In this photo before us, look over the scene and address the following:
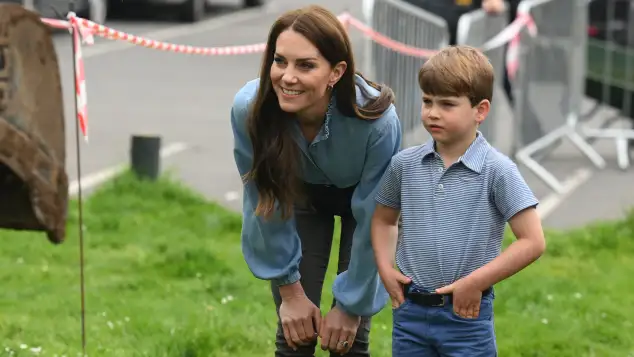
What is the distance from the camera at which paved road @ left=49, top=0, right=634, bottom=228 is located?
9.80 meters

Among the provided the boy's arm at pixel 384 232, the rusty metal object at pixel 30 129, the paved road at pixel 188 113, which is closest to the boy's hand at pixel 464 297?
the boy's arm at pixel 384 232

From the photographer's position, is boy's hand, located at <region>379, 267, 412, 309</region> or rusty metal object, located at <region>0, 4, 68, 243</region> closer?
rusty metal object, located at <region>0, 4, 68, 243</region>

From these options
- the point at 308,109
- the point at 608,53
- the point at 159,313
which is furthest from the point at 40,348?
the point at 608,53

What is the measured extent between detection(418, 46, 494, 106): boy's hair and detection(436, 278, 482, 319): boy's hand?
0.52 meters

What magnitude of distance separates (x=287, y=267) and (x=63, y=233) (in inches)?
28.7

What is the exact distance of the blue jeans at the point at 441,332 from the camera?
12.4ft

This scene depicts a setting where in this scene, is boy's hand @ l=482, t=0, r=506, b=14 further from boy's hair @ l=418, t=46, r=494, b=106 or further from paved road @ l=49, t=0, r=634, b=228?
boy's hair @ l=418, t=46, r=494, b=106

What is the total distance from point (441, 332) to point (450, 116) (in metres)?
0.63

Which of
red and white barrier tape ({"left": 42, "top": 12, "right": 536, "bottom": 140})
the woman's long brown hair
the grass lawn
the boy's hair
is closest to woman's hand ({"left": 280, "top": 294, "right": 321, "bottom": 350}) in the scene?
the woman's long brown hair

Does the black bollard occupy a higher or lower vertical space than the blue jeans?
lower

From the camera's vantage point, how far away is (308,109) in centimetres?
405

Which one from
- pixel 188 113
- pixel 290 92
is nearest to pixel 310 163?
pixel 290 92

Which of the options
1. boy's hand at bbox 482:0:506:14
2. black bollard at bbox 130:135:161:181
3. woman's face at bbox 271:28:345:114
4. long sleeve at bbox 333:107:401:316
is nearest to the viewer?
woman's face at bbox 271:28:345:114

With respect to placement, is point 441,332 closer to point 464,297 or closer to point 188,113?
point 464,297
